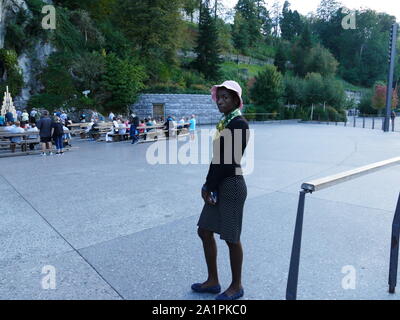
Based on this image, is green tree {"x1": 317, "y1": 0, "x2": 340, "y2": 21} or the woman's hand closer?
the woman's hand

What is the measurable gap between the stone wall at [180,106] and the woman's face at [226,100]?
92.9 ft

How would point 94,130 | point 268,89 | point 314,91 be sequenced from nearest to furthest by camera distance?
point 94,130 < point 268,89 < point 314,91

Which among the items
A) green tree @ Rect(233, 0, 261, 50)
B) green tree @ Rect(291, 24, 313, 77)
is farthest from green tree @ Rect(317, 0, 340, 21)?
green tree @ Rect(291, 24, 313, 77)

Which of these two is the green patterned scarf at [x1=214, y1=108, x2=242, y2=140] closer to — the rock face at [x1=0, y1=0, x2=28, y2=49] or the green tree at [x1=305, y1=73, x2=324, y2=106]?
the rock face at [x1=0, y1=0, x2=28, y2=49]

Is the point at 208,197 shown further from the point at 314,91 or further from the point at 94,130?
the point at 314,91

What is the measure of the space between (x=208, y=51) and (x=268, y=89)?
7.89 metres

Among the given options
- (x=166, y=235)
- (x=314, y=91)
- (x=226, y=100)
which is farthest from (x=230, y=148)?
(x=314, y=91)

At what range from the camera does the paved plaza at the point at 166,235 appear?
337cm

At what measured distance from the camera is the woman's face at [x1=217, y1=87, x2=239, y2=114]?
10.00ft

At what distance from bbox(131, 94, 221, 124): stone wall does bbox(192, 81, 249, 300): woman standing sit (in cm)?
2833

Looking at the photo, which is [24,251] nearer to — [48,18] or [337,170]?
[337,170]

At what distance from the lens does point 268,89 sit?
125ft

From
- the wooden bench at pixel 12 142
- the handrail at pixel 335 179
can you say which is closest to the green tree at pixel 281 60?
the wooden bench at pixel 12 142

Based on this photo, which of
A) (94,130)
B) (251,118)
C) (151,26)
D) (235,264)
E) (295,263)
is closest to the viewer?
(295,263)
